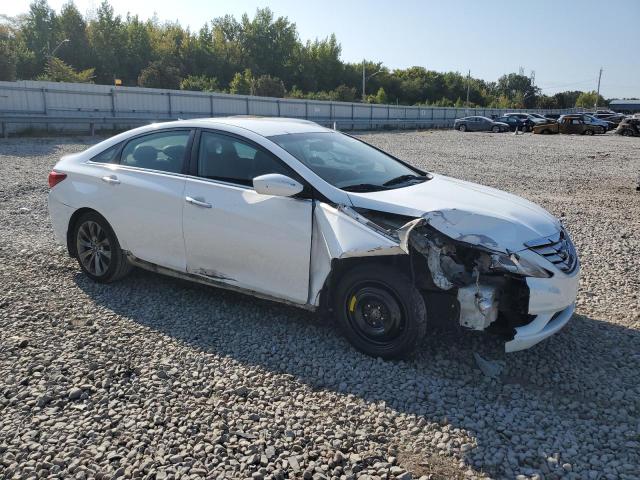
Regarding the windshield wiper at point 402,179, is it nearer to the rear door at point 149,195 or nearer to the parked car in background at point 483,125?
the rear door at point 149,195

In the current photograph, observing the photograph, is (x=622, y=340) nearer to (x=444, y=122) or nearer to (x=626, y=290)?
(x=626, y=290)

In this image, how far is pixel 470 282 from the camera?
3732 millimetres

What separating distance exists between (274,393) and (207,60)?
8454 centimetres

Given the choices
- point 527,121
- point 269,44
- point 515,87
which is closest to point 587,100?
point 515,87

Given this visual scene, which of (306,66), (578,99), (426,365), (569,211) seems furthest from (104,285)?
(578,99)

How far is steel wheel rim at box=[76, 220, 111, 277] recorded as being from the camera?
5.27 metres

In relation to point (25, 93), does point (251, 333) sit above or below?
below

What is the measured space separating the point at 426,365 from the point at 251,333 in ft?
4.69

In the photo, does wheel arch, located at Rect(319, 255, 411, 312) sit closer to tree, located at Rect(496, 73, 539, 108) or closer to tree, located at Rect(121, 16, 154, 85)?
tree, located at Rect(121, 16, 154, 85)

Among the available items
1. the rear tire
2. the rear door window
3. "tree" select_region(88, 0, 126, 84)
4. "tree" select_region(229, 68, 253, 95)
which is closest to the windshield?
the rear door window

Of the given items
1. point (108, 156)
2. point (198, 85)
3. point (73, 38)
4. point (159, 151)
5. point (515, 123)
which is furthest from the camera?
point (73, 38)

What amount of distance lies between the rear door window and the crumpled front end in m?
1.61

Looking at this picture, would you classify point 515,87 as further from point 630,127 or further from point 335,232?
point 335,232

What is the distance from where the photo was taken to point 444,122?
5578 centimetres
